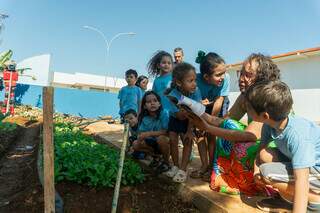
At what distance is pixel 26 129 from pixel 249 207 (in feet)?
29.3

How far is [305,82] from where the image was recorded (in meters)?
14.2

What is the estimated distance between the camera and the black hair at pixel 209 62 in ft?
11.0

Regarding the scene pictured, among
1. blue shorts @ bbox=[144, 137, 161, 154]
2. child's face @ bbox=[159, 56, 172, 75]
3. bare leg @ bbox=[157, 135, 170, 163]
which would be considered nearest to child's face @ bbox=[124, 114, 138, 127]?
Answer: blue shorts @ bbox=[144, 137, 161, 154]

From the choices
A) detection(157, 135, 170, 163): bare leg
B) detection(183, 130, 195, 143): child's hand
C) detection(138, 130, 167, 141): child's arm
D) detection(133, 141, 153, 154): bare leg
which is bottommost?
detection(133, 141, 153, 154): bare leg

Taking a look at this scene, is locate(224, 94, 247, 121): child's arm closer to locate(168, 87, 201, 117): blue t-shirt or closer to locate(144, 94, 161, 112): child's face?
locate(168, 87, 201, 117): blue t-shirt

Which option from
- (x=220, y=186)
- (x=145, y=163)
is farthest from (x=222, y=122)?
(x=145, y=163)

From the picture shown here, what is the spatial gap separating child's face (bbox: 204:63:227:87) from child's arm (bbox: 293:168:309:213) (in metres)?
1.40

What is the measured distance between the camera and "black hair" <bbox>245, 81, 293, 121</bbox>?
7.36ft

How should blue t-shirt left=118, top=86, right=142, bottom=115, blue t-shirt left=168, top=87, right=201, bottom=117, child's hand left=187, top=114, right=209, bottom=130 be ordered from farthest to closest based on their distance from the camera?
blue t-shirt left=118, top=86, right=142, bottom=115 → blue t-shirt left=168, top=87, right=201, bottom=117 → child's hand left=187, top=114, right=209, bottom=130

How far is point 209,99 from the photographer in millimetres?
3705

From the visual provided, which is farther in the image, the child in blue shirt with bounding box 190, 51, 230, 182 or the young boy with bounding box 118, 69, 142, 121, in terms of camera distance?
the young boy with bounding box 118, 69, 142, 121

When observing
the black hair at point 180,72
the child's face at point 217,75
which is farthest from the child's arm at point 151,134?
the child's face at point 217,75

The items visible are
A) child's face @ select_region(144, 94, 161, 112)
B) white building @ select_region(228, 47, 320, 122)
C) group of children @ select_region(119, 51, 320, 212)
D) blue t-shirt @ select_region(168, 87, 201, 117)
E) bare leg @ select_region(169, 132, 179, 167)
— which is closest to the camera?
group of children @ select_region(119, 51, 320, 212)

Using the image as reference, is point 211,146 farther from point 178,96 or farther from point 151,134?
point 178,96
